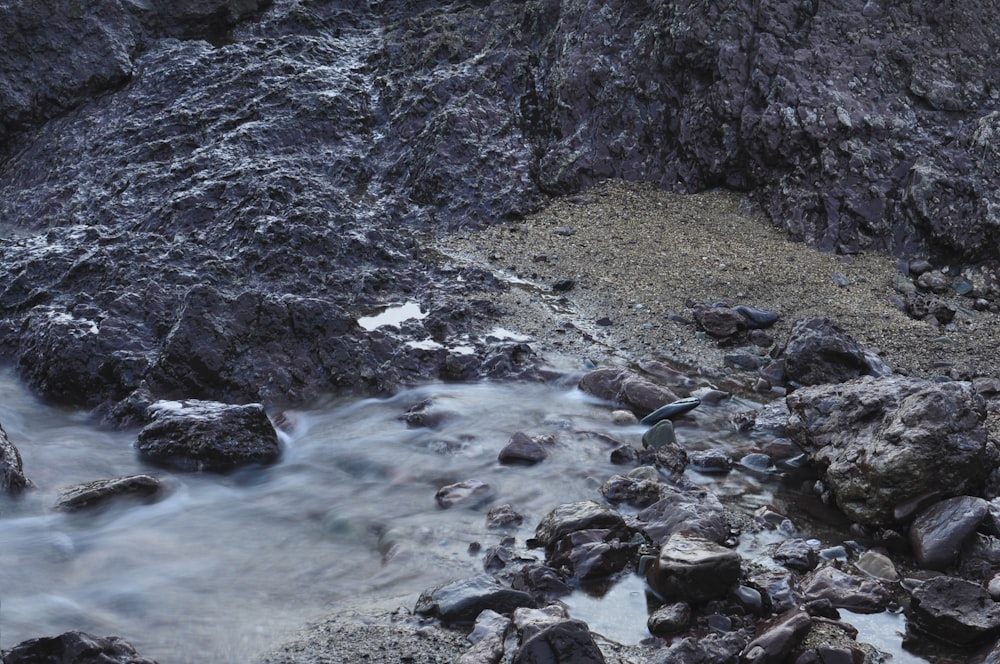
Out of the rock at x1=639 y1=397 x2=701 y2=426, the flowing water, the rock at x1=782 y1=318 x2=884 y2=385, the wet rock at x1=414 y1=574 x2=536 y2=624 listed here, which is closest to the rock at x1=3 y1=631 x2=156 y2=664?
the flowing water

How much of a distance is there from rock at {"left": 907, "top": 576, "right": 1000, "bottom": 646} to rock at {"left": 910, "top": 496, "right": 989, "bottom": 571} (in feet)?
1.15

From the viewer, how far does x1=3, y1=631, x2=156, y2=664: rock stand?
302 centimetres

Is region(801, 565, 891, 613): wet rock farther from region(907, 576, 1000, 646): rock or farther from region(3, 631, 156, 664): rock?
region(3, 631, 156, 664): rock

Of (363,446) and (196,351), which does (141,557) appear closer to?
(363,446)

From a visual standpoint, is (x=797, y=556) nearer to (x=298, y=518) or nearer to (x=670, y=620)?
(x=670, y=620)

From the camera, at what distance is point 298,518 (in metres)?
4.53

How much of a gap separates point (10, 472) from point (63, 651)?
186 centimetres

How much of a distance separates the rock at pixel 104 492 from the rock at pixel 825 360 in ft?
11.6

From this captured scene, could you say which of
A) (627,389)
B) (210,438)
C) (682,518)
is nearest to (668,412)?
(627,389)

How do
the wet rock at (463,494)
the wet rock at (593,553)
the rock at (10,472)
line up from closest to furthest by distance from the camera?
the wet rock at (593,553), the wet rock at (463,494), the rock at (10,472)

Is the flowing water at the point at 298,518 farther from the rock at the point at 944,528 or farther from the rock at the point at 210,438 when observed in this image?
the rock at the point at 944,528

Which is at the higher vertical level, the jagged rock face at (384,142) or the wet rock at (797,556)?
the jagged rock face at (384,142)

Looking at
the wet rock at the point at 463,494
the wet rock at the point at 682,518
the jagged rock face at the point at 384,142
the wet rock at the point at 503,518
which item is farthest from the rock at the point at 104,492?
the wet rock at the point at 682,518

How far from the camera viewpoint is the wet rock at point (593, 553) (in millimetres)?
3785
